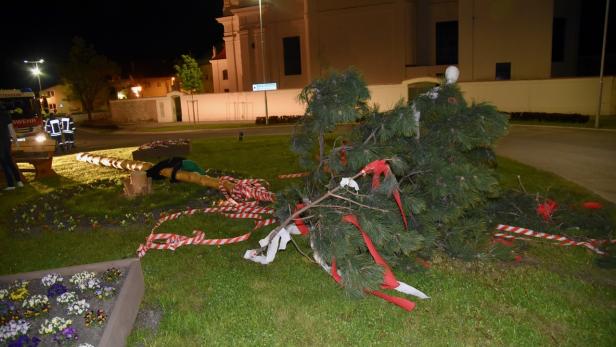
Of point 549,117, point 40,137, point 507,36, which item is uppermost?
point 507,36

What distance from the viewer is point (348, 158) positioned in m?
5.62

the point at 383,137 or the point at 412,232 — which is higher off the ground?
the point at 383,137

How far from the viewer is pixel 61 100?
6550 cm

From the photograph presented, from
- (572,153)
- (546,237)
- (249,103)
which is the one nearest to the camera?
(546,237)

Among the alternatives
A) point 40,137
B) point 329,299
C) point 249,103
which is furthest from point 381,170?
point 249,103

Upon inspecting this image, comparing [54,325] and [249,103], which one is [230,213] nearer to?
[54,325]

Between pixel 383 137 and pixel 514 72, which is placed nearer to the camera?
pixel 383 137

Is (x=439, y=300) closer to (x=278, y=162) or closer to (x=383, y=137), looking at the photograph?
(x=383, y=137)

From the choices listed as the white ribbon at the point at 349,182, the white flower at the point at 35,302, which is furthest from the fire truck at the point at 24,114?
the white ribbon at the point at 349,182

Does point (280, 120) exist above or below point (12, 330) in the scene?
above

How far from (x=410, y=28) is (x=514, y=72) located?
7.73 meters

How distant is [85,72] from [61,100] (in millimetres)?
12127

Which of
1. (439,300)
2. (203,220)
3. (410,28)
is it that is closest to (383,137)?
(439,300)

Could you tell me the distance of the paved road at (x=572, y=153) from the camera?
1052 centimetres
